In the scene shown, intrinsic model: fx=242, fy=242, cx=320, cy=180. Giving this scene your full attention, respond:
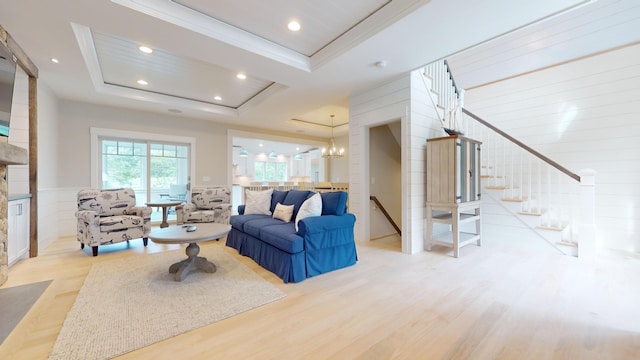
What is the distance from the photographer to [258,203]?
13.4 feet

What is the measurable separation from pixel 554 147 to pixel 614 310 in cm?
342

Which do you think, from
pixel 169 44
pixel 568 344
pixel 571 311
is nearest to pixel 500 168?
pixel 571 311

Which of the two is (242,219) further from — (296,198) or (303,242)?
(303,242)

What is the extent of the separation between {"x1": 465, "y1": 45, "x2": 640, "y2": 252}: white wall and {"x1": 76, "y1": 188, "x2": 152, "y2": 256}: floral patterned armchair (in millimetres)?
7223

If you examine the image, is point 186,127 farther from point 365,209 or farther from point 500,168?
point 500,168

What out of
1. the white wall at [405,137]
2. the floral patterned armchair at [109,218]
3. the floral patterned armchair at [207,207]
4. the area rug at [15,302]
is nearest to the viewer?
the area rug at [15,302]

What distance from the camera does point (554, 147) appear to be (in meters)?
4.45

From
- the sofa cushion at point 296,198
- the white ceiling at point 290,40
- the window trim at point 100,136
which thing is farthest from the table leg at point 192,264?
the window trim at point 100,136

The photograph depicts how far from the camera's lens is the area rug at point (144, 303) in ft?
5.45

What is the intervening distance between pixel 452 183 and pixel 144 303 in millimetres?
3989

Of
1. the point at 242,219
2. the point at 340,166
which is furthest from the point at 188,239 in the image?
the point at 340,166

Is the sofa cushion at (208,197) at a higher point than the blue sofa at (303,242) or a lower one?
higher

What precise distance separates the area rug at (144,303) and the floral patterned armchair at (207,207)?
4.68ft

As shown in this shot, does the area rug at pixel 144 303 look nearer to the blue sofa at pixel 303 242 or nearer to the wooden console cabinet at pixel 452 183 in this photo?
the blue sofa at pixel 303 242
